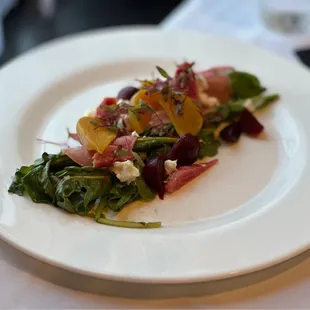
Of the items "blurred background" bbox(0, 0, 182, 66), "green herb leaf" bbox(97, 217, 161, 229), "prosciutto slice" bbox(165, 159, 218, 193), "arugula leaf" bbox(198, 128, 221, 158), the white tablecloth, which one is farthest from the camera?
"blurred background" bbox(0, 0, 182, 66)

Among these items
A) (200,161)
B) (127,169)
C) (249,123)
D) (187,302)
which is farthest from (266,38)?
(187,302)

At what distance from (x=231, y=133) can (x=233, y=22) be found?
0.76m

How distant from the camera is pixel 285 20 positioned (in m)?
1.84

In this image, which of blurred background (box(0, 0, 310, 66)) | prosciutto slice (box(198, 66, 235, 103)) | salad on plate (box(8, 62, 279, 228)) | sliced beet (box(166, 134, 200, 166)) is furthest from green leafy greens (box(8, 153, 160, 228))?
blurred background (box(0, 0, 310, 66))

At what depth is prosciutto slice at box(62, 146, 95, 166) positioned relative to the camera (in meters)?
1.08

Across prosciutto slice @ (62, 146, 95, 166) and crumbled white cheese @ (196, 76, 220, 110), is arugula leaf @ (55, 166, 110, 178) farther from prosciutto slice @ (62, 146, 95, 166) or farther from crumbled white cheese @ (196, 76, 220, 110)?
crumbled white cheese @ (196, 76, 220, 110)

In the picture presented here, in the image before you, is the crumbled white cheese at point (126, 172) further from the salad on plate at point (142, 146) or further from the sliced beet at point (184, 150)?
the sliced beet at point (184, 150)

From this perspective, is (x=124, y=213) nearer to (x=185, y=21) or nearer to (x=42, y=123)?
(x=42, y=123)

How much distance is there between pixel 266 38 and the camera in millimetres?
1805

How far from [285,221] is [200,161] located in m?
0.29

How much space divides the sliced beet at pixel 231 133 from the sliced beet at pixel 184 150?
0.46 feet

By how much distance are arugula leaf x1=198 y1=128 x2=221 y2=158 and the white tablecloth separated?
0.36 meters

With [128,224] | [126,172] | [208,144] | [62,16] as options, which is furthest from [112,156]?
[62,16]

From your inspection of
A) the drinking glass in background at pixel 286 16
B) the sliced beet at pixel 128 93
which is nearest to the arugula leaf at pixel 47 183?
the sliced beet at pixel 128 93
